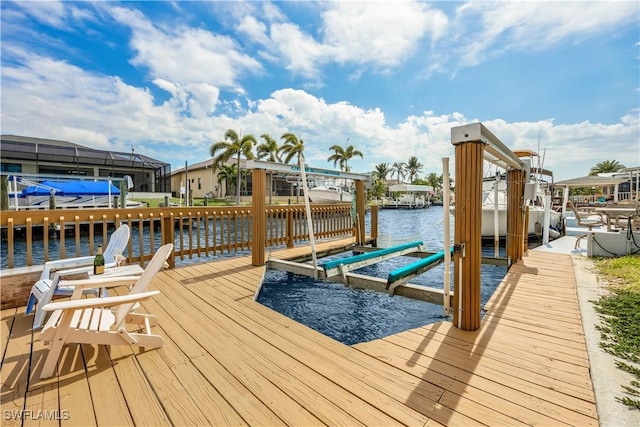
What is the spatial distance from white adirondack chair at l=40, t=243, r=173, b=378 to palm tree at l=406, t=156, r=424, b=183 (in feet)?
233

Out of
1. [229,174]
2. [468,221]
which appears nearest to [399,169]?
[229,174]

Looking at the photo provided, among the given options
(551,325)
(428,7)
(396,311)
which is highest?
(428,7)

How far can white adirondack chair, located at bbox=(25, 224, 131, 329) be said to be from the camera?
2.74 metres

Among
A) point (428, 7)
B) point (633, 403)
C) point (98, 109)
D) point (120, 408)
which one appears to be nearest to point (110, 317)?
point (120, 408)

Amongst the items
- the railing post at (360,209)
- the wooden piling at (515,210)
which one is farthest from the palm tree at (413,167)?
the wooden piling at (515,210)

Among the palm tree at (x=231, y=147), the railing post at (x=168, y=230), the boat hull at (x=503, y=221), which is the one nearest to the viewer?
the railing post at (x=168, y=230)

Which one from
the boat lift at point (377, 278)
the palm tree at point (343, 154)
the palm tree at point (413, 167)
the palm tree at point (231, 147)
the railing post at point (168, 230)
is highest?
the palm tree at point (413, 167)

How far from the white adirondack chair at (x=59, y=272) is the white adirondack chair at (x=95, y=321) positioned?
356 millimetres

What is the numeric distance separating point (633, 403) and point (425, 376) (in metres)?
1.17

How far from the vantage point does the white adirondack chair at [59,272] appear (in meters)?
2.74

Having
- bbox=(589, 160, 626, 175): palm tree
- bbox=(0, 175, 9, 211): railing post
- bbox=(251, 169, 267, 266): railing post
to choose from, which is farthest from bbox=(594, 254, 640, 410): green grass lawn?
bbox=(589, 160, 626, 175): palm tree

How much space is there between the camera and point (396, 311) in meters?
4.05

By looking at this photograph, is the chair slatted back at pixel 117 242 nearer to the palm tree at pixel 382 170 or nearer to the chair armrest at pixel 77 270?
the chair armrest at pixel 77 270

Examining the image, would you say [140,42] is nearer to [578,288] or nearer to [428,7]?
[428,7]
